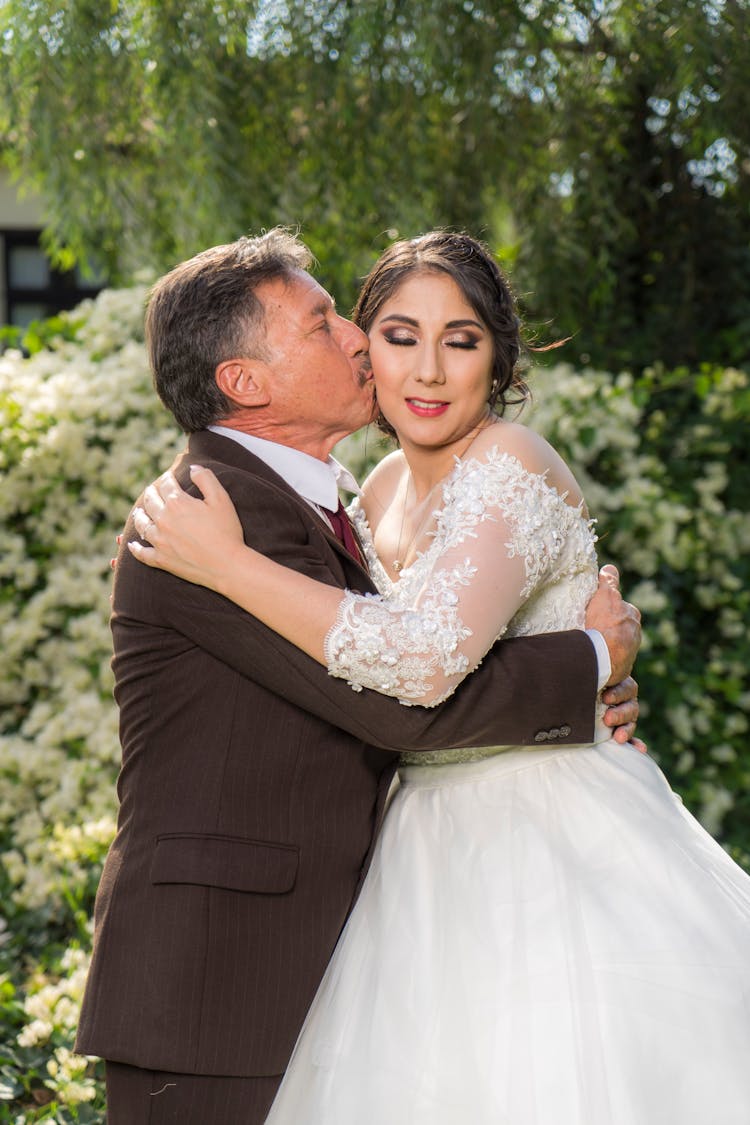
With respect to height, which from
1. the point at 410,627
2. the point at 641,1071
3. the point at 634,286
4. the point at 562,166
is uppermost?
the point at 562,166

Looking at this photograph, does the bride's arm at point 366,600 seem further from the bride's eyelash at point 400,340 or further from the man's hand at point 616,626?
the bride's eyelash at point 400,340

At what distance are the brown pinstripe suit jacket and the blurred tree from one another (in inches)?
103

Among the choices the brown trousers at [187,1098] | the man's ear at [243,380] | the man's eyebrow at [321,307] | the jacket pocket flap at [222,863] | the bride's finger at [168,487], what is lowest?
the brown trousers at [187,1098]

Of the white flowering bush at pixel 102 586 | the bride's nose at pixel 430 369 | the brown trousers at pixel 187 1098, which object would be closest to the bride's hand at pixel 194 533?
the bride's nose at pixel 430 369

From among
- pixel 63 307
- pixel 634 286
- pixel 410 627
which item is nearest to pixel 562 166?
pixel 634 286

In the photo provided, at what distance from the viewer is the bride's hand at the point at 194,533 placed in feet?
6.92

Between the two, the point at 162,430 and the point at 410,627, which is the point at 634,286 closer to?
the point at 162,430

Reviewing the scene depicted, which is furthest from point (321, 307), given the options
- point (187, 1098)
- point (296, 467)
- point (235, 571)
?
point (187, 1098)

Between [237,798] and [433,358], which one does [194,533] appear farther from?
[433,358]

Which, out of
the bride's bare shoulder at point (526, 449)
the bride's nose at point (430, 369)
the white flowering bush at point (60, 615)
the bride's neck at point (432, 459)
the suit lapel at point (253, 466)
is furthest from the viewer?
the white flowering bush at point (60, 615)

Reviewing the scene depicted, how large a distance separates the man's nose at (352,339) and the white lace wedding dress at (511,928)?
37 centimetres

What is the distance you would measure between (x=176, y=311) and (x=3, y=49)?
3542 mm

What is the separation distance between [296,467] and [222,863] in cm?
74

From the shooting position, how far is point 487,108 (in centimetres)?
564
